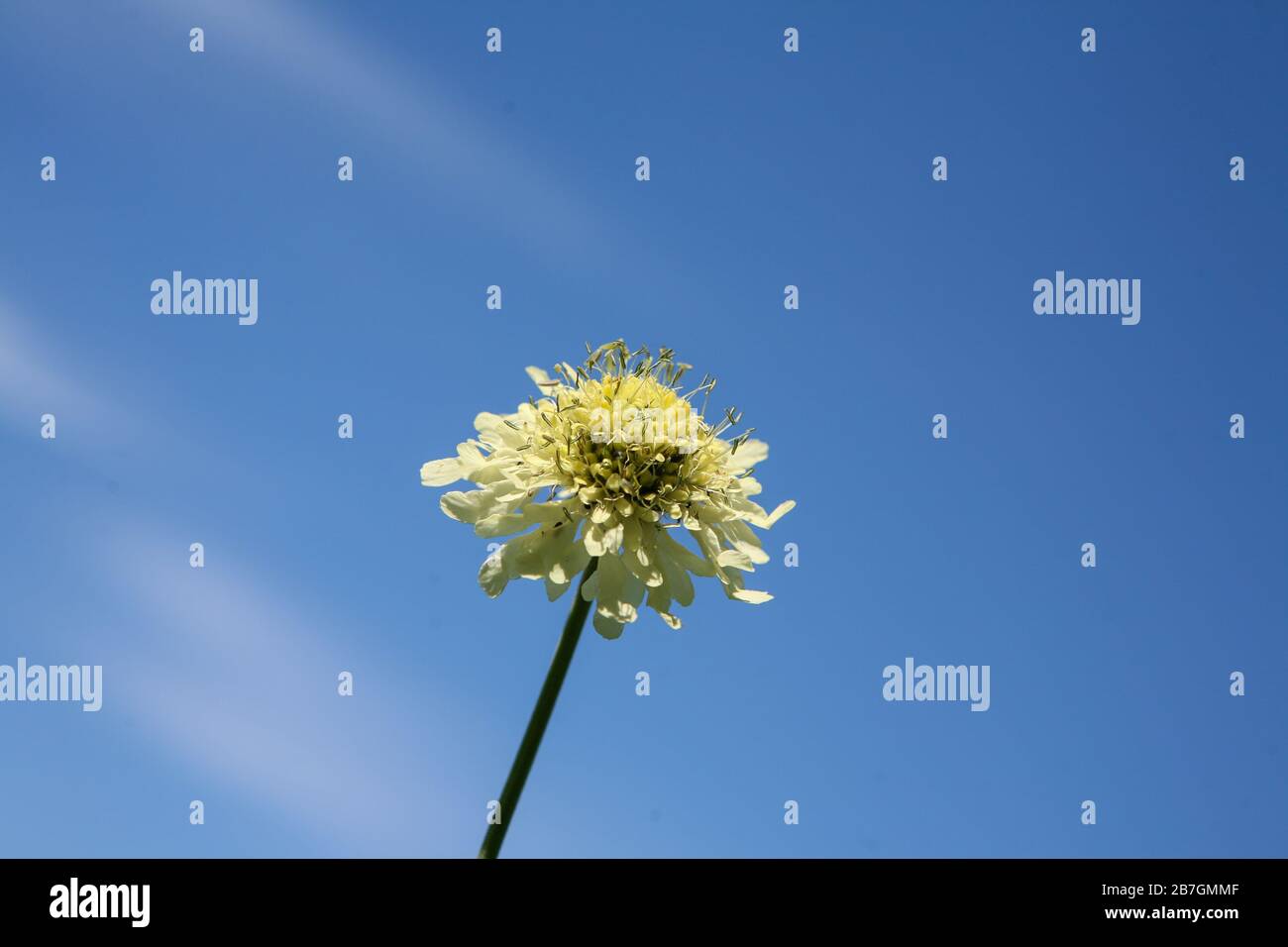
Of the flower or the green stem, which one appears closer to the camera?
the green stem

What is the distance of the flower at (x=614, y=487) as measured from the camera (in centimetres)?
301

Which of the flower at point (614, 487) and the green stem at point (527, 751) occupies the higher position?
the flower at point (614, 487)

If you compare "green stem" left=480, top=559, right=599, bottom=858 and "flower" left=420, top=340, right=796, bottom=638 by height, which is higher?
"flower" left=420, top=340, right=796, bottom=638

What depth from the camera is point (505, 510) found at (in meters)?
3.07

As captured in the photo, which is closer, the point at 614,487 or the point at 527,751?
the point at 527,751

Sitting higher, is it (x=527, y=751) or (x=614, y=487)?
(x=614, y=487)

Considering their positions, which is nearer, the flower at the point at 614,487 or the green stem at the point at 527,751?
the green stem at the point at 527,751

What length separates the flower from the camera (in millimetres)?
3014

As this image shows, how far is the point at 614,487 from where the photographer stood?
10.2 ft
